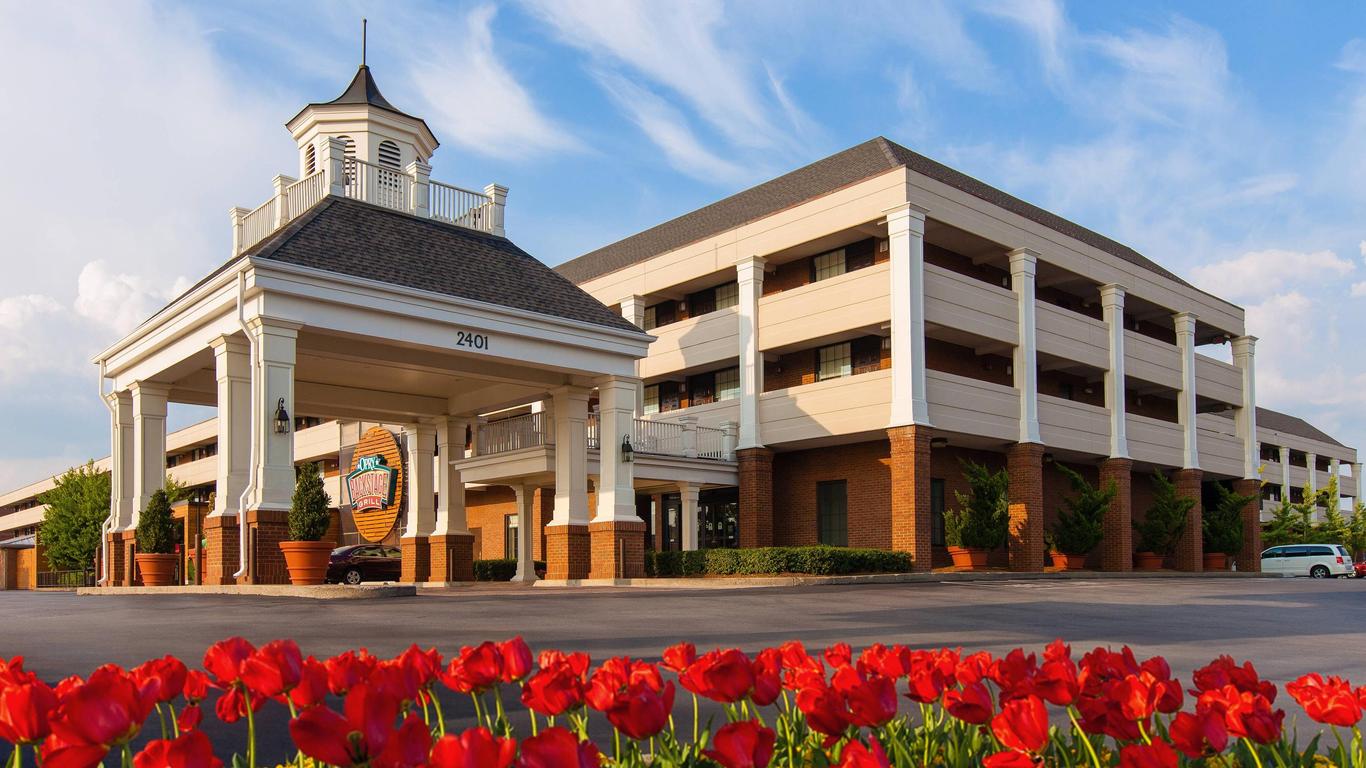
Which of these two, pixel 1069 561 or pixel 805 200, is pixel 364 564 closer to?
pixel 805 200

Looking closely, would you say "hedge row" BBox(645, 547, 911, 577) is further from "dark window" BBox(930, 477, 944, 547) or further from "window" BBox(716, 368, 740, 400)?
"window" BBox(716, 368, 740, 400)

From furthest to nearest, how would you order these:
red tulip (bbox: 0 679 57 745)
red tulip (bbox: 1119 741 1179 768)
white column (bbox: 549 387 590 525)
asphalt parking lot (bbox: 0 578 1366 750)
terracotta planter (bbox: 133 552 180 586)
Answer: white column (bbox: 549 387 590 525) < terracotta planter (bbox: 133 552 180 586) < asphalt parking lot (bbox: 0 578 1366 750) < red tulip (bbox: 1119 741 1179 768) < red tulip (bbox: 0 679 57 745)

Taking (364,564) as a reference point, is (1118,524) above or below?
above

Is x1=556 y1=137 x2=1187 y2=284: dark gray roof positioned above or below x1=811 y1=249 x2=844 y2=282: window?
above

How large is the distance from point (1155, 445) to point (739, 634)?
31.8 m

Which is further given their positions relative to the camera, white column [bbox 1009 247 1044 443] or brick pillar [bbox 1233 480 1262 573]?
brick pillar [bbox 1233 480 1262 573]

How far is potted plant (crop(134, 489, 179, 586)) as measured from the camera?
77.5ft

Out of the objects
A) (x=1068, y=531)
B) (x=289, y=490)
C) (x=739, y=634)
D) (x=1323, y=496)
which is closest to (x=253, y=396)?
(x=289, y=490)

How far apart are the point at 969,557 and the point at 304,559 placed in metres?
18.6

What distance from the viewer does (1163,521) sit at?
38250mm

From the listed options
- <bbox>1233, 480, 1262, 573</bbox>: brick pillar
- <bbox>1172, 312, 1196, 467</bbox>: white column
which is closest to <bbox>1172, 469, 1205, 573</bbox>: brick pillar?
<bbox>1172, 312, 1196, 467</bbox>: white column

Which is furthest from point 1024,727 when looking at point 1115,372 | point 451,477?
point 1115,372

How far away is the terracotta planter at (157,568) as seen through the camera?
23.6m

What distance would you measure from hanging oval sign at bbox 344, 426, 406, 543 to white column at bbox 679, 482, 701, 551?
8.61 meters
